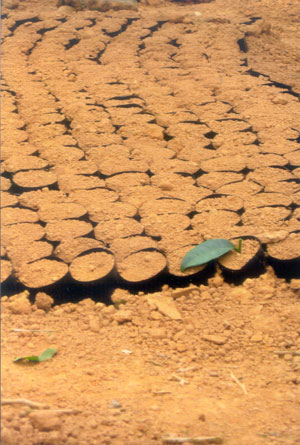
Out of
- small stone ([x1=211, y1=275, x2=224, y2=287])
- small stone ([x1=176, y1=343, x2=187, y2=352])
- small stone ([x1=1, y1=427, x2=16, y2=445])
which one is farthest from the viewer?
small stone ([x1=211, y1=275, x2=224, y2=287])

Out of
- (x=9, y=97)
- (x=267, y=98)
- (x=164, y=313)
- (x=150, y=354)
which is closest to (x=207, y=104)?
(x=267, y=98)

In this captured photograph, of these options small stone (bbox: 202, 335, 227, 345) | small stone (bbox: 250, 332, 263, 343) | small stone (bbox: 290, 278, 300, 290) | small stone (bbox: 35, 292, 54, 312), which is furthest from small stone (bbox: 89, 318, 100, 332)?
small stone (bbox: 290, 278, 300, 290)

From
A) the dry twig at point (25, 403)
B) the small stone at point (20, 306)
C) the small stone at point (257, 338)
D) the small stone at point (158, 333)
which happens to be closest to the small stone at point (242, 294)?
the small stone at point (257, 338)

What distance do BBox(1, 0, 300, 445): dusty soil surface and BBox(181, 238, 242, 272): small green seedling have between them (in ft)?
0.11

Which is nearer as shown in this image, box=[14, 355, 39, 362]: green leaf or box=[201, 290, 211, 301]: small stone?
box=[14, 355, 39, 362]: green leaf

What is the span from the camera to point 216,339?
1.31m

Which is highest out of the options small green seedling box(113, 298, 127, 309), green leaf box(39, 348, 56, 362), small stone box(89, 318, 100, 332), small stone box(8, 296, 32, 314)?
green leaf box(39, 348, 56, 362)

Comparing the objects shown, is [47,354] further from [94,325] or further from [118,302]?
[118,302]

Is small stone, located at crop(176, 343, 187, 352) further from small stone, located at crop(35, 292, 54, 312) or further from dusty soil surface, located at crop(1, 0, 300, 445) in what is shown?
small stone, located at crop(35, 292, 54, 312)

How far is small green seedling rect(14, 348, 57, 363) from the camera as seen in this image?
1145 mm

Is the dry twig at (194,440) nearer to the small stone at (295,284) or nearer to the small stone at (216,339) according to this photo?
the small stone at (216,339)

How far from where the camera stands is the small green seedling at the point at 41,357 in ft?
3.76

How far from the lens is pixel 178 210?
5.52 feet

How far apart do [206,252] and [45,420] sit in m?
0.63
